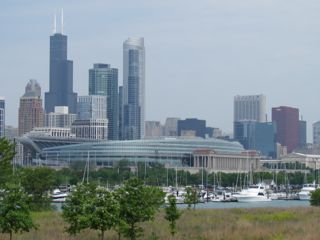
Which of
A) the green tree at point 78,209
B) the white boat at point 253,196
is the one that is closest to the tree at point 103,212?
the green tree at point 78,209

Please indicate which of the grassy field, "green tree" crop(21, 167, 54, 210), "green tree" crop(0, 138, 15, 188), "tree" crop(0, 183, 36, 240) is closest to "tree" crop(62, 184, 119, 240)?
the grassy field

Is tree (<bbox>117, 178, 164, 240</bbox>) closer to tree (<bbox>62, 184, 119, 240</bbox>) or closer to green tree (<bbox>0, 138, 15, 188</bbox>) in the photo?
tree (<bbox>62, 184, 119, 240</bbox>)

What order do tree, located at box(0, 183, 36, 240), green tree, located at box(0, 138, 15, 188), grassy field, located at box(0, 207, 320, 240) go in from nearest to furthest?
tree, located at box(0, 183, 36, 240), grassy field, located at box(0, 207, 320, 240), green tree, located at box(0, 138, 15, 188)

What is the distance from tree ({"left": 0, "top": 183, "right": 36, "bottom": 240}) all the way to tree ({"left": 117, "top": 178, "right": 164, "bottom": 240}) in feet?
16.1

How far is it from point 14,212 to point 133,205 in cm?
645

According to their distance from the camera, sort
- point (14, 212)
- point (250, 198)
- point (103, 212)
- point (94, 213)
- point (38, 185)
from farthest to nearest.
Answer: point (250, 198)
point (38, 185)
point (94, 213)
point (103, 212)
point (14, 212)

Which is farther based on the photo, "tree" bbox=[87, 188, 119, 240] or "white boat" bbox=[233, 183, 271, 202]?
"white boat" bbox=[233, 183, 271, 202]

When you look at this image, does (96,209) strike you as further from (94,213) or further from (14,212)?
(14,212)

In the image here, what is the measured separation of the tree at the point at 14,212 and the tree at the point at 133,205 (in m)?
4.90

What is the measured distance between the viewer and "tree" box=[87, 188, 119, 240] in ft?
123

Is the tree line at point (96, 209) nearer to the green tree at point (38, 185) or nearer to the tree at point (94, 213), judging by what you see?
the tree at point (94, 213)

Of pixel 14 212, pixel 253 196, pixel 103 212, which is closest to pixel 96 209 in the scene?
pixel 103 212

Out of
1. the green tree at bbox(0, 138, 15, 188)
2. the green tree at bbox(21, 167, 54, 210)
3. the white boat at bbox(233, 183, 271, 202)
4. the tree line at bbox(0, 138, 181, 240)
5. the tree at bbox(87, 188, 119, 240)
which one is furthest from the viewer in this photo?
the white boat at bbox(233, 183, 271, 202)

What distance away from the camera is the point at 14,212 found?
35.7 m
